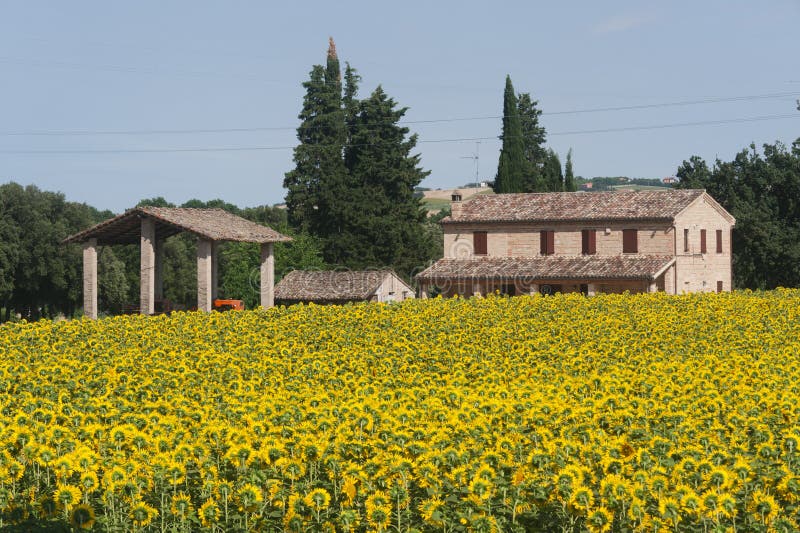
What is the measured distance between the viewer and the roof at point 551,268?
58969mm

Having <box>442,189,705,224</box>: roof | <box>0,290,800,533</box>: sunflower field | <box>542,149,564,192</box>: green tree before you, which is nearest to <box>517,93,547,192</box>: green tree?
<box>542,149,564,192</box>: green tree

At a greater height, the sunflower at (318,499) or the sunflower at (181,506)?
the sunflower at (318,499)

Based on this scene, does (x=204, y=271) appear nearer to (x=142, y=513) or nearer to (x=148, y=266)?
(x=148, y=266)

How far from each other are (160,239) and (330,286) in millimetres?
20459

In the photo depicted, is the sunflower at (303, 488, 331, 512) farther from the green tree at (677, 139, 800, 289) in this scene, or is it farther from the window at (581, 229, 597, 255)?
the green tree at (677, 139, 800, 289)

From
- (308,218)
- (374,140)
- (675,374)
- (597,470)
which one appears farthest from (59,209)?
(597,470)

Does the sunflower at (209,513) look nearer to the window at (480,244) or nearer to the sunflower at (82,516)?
the sunflower at (82,516)

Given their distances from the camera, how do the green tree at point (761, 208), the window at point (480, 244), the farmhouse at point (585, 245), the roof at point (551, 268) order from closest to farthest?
the roof at point (551, 268), the farmhouse at point (585, 245), the window at point (480, 244), the green tree at point (761, 208)

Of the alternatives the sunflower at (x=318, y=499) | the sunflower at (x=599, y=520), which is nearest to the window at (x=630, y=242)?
the sunflower at (x=318, y=499)

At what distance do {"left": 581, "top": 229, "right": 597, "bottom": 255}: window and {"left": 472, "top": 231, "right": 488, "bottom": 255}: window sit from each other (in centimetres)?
547

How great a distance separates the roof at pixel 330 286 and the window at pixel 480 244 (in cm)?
556

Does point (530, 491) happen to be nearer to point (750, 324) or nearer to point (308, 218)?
point (750, 324)

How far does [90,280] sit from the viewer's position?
45312 mm

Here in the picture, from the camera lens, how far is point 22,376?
2070 centimetres
